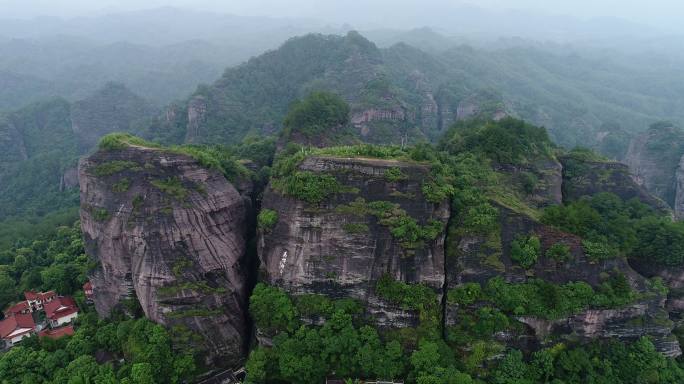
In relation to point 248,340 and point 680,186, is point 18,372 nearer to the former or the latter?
point 248,340

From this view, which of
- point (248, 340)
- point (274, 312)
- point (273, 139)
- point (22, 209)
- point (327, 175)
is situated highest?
point (327, 175)

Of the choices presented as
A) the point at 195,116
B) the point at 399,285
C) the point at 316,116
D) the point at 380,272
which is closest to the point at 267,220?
the point at 380,272

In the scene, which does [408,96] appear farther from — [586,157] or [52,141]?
[52,141]

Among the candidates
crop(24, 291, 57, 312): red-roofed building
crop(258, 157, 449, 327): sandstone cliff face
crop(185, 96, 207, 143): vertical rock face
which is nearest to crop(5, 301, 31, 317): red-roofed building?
crop(24, 291, 57, 312): red-roofed building

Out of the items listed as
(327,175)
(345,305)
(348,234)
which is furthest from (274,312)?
(327,175)

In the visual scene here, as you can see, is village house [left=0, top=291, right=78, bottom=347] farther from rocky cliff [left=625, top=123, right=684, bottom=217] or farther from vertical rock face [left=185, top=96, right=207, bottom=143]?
rocky cliff [left=625, top=123, right=684, bottom=217]

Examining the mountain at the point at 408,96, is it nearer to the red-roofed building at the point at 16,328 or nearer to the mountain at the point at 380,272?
the mountain at the point at 380,272

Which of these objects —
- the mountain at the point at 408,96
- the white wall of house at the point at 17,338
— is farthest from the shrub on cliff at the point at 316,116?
the white wall of house at the point at 17,338
